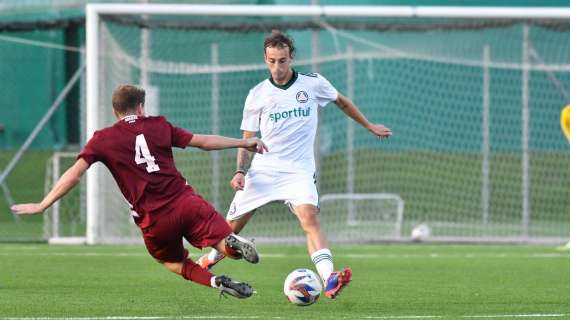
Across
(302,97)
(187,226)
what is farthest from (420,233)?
(187,226)

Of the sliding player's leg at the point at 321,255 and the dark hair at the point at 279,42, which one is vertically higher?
the dark hair at the point at 279,42

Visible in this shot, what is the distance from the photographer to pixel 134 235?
14.9 m

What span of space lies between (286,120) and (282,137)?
5.2 inches

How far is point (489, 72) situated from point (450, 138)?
1243 mm

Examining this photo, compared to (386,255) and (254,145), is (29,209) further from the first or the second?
(386,255)

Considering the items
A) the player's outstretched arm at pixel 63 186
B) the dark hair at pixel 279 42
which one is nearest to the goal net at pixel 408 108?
the dark hair at pixel 279 42

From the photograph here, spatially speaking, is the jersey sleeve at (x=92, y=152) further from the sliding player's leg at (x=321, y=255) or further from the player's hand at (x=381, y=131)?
the player's hand at (x=381, y=131)

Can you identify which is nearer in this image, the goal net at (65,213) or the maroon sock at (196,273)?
the maroon sock at (196,273)

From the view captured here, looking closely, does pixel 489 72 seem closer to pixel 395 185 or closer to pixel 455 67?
pixel 455 67

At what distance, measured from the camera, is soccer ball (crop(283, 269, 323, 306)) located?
736 centimetres

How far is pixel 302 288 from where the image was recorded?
7359mm

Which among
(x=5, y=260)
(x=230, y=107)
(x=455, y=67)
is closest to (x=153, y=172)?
(x=5, y=260)

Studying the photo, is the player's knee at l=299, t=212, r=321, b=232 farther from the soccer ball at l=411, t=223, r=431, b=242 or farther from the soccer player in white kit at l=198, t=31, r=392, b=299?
the soccer ball at l=411, t=223, r=431, b=242

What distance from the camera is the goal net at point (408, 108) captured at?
15672mm
